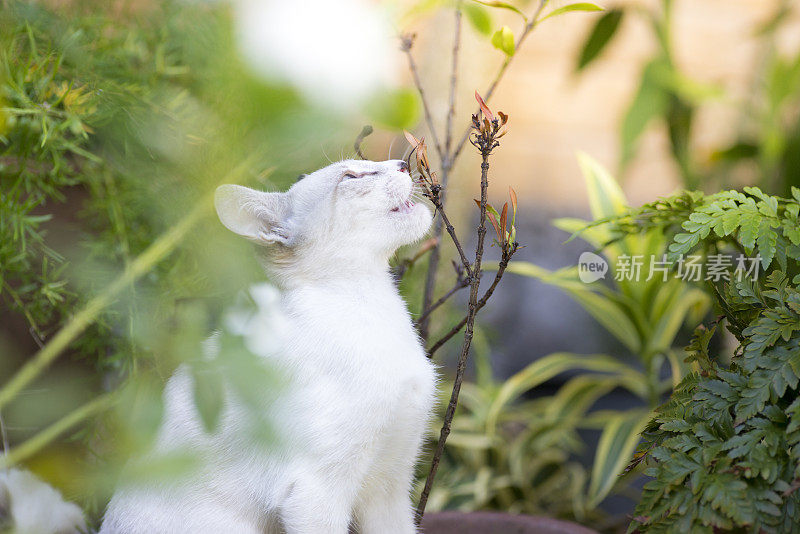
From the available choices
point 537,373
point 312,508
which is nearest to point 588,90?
point 537,373

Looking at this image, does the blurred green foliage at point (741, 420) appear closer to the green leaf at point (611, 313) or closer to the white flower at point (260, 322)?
the white flower at point (260, 322)

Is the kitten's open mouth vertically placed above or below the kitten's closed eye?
below

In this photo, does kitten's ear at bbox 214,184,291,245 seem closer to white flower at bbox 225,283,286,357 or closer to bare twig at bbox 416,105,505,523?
white flower at bbox 225,283,286,357

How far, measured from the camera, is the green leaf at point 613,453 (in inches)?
51.0

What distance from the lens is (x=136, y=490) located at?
2.23 feet

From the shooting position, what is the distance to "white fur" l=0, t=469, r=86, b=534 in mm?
793

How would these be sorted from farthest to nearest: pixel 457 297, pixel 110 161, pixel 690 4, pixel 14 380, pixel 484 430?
1. pixel 690 4
2. pixel 457 297
3. pixel 484 430
4. pixel 110 161
5. pixel 14 380

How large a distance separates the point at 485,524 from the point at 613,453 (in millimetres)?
509

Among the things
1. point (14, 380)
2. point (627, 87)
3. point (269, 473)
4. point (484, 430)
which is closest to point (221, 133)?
point (269, 473)

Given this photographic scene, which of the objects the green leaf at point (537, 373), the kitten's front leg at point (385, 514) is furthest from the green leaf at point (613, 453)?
the kitten's front leg at point (385, 514)

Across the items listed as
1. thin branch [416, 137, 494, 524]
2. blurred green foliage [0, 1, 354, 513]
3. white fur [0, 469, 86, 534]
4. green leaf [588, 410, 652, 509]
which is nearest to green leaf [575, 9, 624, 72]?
green leaf [588, 410, 652, 509]

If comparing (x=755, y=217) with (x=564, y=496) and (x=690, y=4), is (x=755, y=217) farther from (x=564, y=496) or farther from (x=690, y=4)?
(x=690, y=4)

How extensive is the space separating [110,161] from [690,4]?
1.85 m

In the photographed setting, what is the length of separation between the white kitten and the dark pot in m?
0.17
